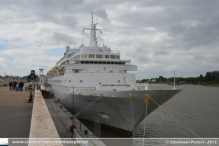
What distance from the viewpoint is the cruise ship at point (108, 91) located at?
1064cm

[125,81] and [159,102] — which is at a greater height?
[125,81]

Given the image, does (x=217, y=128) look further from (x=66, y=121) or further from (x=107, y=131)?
(x=66, y=121)

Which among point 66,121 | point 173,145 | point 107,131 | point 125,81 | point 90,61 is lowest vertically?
point 173,145

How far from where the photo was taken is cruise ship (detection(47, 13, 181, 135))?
10.6 m

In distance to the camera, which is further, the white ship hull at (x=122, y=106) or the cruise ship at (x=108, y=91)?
the cruise ship at (x=108, y=91)

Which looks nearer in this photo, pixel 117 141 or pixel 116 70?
pixel 117 141

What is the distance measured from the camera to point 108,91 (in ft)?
37.0

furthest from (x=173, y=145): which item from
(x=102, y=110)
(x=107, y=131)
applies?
(x=102, y=110)

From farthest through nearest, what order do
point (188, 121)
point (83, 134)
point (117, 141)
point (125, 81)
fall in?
point (188, 121) < point (125, 81) < point (117, 141) < point (83, 134)

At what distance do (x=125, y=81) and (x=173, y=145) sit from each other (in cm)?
592

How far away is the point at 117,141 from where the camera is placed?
11797 mm

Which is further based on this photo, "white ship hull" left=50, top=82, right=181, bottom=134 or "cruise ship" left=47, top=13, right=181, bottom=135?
"cruise ship" left=47, top=13, right=181, bottom=135

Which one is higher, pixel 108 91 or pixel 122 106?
pixel 108 91

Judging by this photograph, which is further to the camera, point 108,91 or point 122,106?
point 108,91
